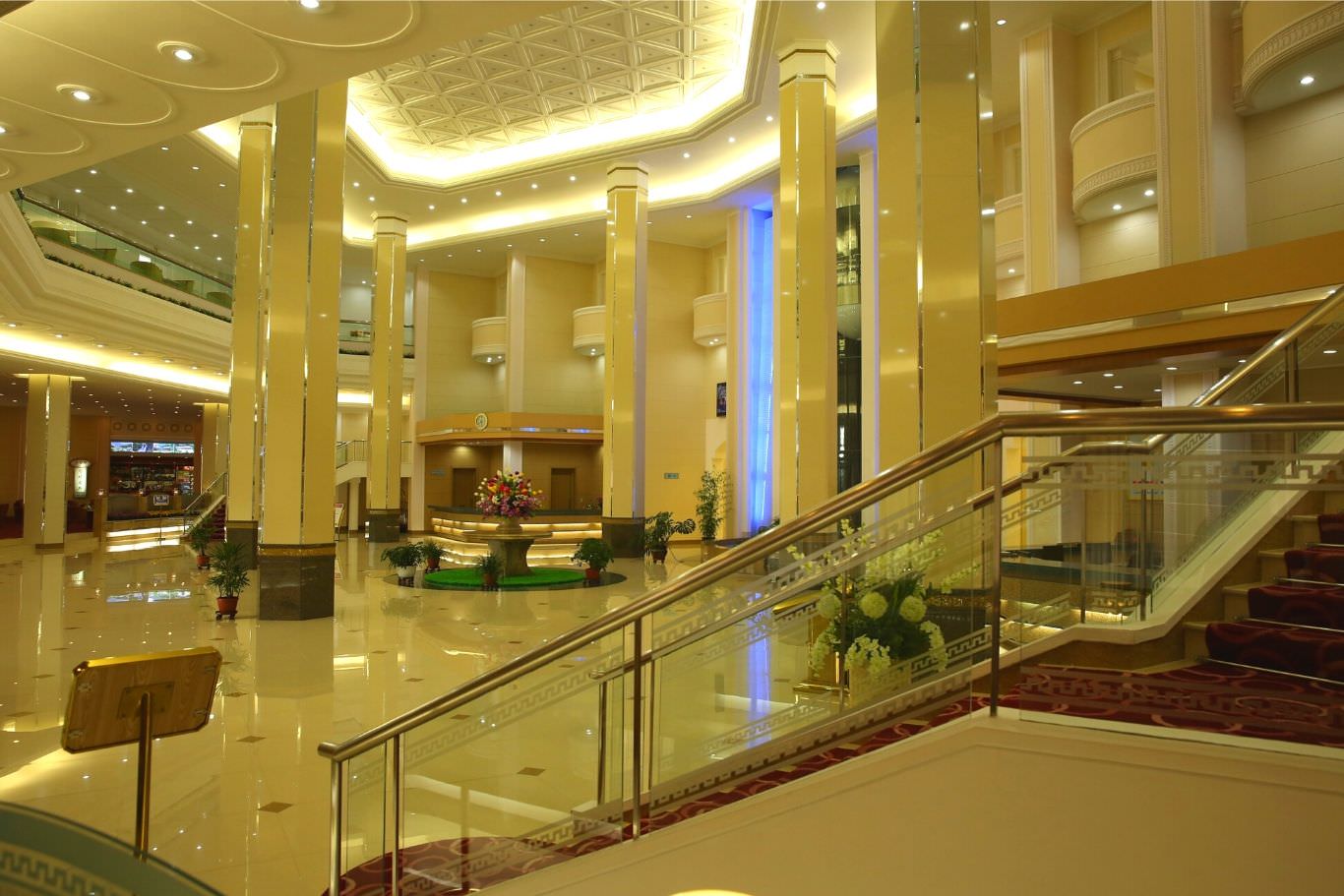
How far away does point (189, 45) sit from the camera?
12.7 ft

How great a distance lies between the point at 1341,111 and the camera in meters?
9.08

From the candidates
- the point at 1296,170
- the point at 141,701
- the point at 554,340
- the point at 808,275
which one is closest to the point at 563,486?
the point at 554,340

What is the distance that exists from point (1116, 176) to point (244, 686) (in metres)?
11.1

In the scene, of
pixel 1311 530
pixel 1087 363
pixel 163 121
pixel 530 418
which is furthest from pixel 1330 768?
pixel 530 418

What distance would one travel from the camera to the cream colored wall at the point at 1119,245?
1114cm

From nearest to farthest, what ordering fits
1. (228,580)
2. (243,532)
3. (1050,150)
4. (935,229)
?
(935,229), (228,580), (1050,150), (243,532)

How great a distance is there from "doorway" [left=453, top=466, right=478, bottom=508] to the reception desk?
4543 mm

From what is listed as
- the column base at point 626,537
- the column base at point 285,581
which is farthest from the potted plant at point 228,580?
the column base at point 626,537

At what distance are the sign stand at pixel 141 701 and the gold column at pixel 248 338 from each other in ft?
33.5

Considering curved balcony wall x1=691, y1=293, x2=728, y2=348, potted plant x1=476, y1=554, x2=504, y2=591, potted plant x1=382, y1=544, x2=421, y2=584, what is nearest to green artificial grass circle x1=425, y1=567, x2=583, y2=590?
potted plant x1=476, y1=554, x2=504, y2=591

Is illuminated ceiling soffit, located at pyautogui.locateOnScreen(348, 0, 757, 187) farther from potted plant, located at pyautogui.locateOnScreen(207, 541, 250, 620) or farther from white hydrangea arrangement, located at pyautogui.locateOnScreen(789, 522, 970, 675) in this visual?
white hydrangea arrangement, located at pyautogui.locateOnScreen(789, 522, 970, 675)

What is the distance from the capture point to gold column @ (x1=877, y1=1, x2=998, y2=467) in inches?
196

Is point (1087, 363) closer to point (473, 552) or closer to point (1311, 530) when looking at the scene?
point (1311, 530)

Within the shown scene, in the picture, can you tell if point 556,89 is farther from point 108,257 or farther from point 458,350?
point 458,350
